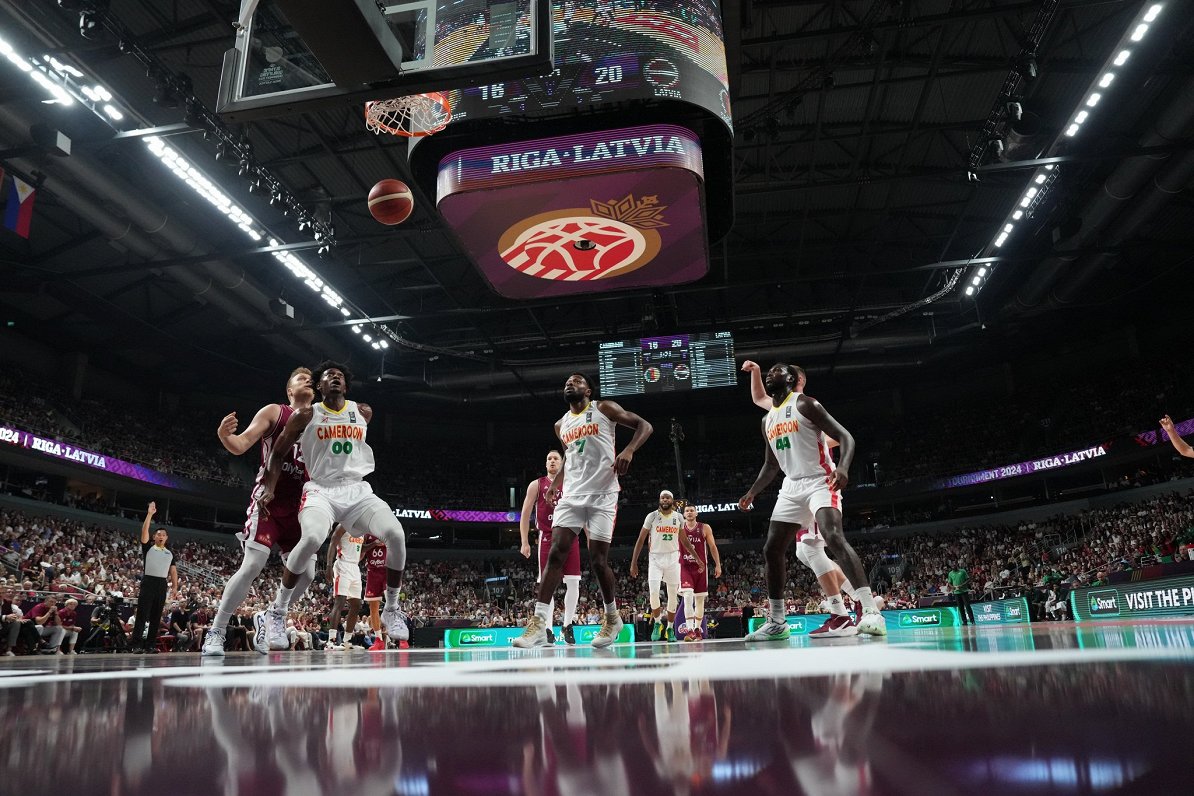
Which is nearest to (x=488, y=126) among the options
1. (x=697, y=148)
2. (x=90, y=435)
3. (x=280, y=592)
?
(x=697, y=148)

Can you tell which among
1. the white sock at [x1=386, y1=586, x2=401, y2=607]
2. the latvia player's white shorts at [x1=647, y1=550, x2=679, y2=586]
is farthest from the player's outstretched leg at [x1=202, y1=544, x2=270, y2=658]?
the latvia player's white shorts at [x1=647, y1=550, x2=679, y2=586]

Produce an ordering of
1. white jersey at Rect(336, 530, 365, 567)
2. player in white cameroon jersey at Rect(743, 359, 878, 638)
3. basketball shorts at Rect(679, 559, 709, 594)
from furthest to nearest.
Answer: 1. basketball shorts at Rect(679, 559, 709, 594)
2. white jersey at Rect(336, 530, 365, 567)
3. player in white cameroon jersey at Rect(743, 359, 878, 638)

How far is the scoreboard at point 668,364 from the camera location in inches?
795

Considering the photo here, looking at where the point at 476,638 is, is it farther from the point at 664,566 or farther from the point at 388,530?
the point at 388,530

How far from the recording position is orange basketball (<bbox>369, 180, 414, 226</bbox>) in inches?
320

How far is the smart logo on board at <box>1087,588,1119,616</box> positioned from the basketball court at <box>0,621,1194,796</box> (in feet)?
39.7

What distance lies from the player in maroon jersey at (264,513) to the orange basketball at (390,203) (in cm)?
295

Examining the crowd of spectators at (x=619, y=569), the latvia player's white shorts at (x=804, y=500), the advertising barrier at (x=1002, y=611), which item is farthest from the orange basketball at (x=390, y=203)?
the advertising barrier at (x=1002, y=611)

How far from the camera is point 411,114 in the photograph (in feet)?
26.1

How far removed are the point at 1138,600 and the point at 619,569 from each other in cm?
2091

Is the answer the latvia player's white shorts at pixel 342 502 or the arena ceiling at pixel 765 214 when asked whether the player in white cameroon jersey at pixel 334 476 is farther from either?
the arena ceiling at pixel 765 214

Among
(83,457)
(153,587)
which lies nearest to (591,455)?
(153,587)

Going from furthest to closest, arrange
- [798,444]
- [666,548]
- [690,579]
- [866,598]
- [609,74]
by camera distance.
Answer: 1. [690,579]
2. [666,548]
3. [609,74]
4. [798,444]
5. [866,598]

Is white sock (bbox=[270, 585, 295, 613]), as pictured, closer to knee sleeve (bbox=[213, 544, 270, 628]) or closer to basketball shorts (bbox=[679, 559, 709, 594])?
knee sleeve (bbox=[213, 544, 270, 628])
